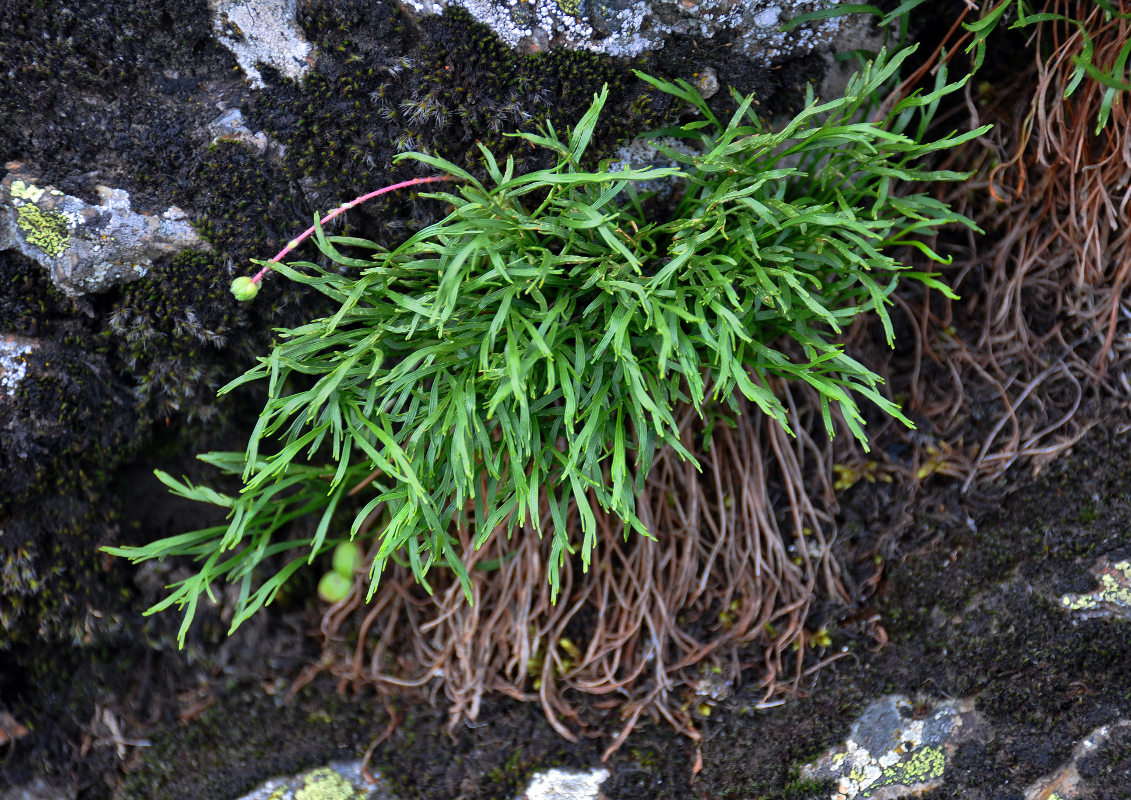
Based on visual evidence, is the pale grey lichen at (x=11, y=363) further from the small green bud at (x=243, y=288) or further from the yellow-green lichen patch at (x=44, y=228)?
the small green bud at (x=243, y=288)

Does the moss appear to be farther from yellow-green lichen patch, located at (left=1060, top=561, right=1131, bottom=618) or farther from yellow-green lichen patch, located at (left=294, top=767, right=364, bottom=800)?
yellow-green lichen patch, located at (left=1060, top=561, right=1131, bottom=618)

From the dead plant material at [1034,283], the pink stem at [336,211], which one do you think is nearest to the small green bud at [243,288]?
the pink stem at [336,211]

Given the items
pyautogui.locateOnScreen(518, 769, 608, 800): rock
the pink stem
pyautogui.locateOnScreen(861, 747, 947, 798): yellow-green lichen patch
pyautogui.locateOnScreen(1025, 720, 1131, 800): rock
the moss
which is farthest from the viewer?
the moss

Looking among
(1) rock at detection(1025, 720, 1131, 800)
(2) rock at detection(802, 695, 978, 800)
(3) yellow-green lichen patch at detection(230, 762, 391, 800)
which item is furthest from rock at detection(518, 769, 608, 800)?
(1) rock at detection(1025, 720, 1131, 800)

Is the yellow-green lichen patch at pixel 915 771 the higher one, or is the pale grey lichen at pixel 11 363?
the pale grey lichen at pixel 11 363

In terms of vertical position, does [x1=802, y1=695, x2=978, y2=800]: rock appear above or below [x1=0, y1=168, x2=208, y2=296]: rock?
below

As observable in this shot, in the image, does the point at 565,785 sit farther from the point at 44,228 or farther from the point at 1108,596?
the point at 44,228
